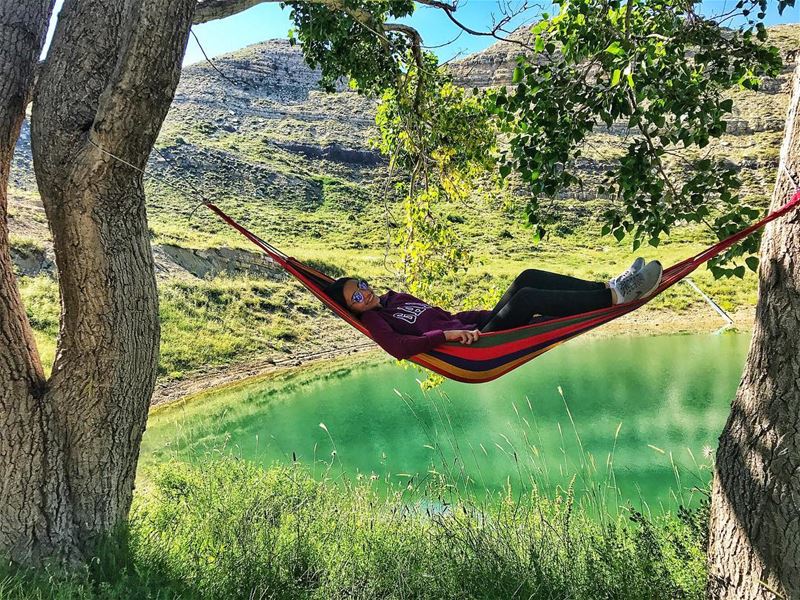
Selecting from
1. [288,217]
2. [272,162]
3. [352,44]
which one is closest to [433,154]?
[352,44]

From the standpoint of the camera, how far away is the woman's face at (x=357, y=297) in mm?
2500

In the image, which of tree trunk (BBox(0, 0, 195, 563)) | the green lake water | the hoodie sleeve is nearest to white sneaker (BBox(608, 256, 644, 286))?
the hoodie sleeve

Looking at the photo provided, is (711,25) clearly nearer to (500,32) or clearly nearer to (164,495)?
(500,32)

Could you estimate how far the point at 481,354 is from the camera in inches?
85.4

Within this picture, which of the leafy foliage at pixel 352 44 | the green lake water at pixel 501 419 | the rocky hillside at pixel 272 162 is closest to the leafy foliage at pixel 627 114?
the leafy foliage at pixel 352 44

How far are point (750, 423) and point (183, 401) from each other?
27.7ft

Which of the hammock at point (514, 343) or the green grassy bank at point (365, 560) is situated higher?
the hammock at point (514, 343)

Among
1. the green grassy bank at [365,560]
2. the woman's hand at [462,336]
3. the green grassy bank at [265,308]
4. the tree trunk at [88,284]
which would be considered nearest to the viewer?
the tree trunk at [88,284]

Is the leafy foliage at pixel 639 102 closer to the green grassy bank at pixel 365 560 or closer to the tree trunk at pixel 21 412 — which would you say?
the green grassy bank at pixel 365 560

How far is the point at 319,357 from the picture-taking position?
11.7m

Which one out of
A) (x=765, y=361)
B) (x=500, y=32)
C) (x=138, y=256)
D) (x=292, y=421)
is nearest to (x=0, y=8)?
(x=138, y=256)

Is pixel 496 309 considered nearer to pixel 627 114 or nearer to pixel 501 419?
pixel 627 114

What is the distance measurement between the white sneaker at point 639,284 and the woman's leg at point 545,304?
5cm

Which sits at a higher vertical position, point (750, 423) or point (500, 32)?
point (500, 32)
